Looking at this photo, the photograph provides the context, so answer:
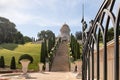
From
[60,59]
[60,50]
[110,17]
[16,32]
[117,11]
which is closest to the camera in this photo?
[117,11]

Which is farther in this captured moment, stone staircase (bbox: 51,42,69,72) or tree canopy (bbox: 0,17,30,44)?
tree canopy (bbox: 0,17,30,44)

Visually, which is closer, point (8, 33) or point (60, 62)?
point (60, 62)

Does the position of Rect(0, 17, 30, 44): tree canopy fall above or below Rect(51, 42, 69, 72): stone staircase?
above

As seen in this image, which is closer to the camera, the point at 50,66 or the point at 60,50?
the point at 50,66

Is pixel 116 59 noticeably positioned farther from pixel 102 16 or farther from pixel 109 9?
pixel 102 16

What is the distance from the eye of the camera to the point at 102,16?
8.14 feet

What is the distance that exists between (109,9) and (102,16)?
289 mm

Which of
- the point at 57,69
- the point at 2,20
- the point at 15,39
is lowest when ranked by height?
the point at 57,69

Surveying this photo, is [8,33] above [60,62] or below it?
above

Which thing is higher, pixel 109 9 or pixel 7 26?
pixel 7 26

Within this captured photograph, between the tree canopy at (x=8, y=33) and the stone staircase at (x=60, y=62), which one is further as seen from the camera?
the tree canopy at (x=8, y=33)

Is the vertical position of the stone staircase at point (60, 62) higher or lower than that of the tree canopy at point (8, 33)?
lower

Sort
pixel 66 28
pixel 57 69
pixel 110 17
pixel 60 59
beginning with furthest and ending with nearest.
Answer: pixel 66 28 < pixel 60 59 < pixel 57 69 < pixel 110 17

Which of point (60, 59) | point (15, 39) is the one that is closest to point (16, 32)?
point (15, 39)
